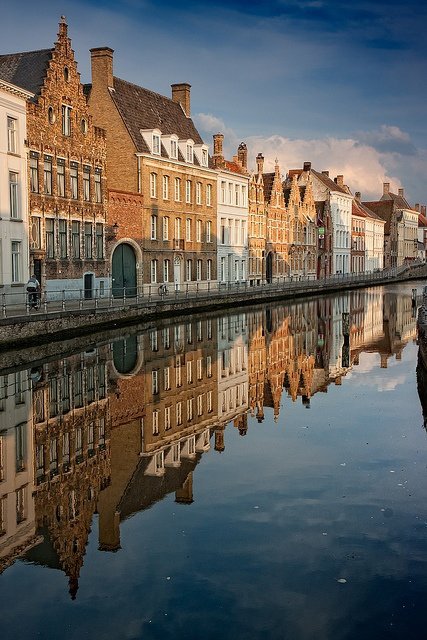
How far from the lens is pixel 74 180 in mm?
44812

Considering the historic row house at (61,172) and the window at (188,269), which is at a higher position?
the historic row house at (61,172)

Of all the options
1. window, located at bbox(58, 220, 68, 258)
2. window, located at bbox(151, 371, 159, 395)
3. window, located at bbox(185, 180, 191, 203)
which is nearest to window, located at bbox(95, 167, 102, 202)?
window, located at bbox(58, 220, 68, 258)

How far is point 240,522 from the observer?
37.7 feet

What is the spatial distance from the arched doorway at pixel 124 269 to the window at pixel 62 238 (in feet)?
19.8

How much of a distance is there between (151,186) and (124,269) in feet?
24.1

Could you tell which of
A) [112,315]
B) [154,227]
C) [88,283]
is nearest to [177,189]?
[154,227]

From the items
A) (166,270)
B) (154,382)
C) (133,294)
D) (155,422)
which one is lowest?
(155,422)

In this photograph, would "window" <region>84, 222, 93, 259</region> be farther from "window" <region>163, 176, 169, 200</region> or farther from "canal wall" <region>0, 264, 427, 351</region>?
"window" <region>163, 176, 169, 200</region>

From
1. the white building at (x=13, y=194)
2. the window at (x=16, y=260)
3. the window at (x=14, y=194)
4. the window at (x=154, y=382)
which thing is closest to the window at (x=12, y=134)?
the white building at (x=13, y=194)

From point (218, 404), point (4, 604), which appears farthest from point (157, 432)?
point (4, 604)

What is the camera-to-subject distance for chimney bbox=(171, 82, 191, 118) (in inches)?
2579

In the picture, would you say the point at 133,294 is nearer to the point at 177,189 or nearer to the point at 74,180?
the point at 74,180

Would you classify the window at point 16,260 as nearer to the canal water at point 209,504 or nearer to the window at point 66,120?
the window at point 66,120

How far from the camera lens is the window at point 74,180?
44.3 metres
